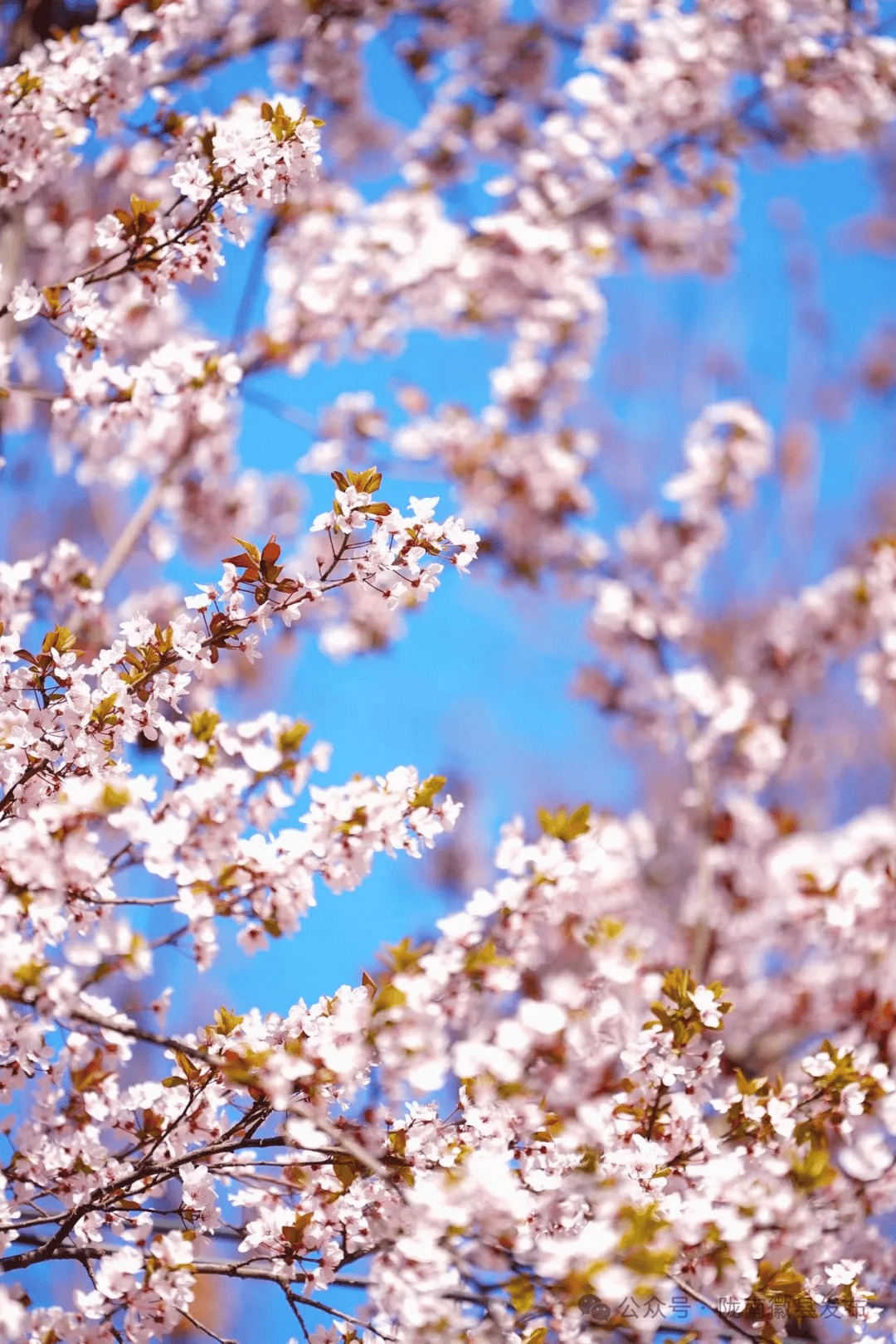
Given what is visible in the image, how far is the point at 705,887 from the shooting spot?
15.4 ft

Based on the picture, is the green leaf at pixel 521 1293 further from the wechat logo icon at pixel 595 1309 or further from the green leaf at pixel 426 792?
the green leaf at pixel 426 792

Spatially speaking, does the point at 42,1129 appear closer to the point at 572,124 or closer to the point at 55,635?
the point at 55,635

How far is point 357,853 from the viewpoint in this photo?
6.59 feet

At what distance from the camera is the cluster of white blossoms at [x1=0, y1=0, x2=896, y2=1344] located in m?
1.84

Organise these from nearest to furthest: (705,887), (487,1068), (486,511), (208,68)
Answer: (487,1068)
(208,68)
(705,887)
(486,511)

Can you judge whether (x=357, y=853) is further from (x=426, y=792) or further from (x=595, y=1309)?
(x=595, y=1309)

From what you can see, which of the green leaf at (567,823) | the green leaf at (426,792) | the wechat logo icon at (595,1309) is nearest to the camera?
the wechat logo icon at (595,1309)

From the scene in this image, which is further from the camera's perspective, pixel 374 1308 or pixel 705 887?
pixel 705 887

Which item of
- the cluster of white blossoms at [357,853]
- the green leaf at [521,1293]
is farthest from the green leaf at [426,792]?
the green leaf at [521,1293]

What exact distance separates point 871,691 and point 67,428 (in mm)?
4074

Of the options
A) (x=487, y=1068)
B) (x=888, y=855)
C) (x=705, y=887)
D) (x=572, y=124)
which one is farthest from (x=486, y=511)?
(x=487, y=1068)

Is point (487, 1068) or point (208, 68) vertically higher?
point (208, 68)

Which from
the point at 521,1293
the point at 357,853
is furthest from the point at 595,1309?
the point at 357,853

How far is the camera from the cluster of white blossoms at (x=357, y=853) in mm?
1841
